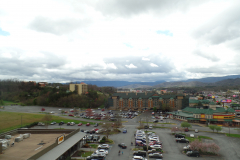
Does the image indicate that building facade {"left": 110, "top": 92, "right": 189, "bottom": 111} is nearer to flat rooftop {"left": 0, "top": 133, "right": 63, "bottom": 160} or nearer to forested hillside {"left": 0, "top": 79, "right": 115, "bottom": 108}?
forested hillside {"left": 0, "top": 79, "right": 115, "bottom": 108}

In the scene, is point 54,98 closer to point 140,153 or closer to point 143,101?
point 143,101

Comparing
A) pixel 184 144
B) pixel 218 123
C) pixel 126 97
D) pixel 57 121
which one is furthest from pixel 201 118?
pixel 57 121

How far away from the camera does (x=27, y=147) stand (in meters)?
23.0

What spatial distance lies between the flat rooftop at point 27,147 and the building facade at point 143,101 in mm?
57329

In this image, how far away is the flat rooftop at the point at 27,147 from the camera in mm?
19661

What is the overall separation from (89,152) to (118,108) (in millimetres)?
57359

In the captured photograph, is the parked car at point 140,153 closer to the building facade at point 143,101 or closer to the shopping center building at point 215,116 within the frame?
the shopping center building at point 215,116

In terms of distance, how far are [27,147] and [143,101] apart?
66.3 meters

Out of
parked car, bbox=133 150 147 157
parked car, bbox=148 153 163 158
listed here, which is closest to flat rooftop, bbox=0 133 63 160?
parked car, bbox=133 150 147 157

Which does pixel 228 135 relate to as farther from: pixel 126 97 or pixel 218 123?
pixel 126 97

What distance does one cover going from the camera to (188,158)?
82.2 ft

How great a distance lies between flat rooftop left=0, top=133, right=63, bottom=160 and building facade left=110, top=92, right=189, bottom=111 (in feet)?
188

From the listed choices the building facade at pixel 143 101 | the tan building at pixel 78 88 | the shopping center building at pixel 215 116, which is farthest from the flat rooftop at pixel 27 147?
the tan building at pixel 78 88

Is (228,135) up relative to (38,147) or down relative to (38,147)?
down
